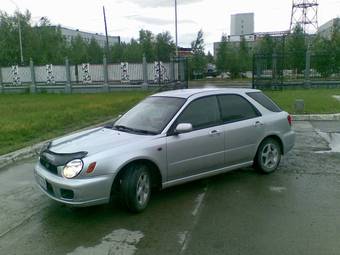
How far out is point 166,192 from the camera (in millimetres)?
5324

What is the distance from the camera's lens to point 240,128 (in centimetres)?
563

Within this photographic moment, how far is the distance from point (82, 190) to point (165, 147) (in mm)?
1251

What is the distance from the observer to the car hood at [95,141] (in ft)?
14.7

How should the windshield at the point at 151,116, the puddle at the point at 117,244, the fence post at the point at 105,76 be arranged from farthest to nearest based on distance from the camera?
1. the fence post at the point at 105,76
2. the windshield at the point at 151,116
3. the puddle at the point at 117,244

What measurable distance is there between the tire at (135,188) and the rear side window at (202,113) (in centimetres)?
99

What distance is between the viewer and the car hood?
4473 millimetres

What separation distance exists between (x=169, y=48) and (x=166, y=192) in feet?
146

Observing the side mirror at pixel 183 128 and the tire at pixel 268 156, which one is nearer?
the side mirror at pixel 183 128

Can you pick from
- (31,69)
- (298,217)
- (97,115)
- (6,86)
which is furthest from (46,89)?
(298,217)

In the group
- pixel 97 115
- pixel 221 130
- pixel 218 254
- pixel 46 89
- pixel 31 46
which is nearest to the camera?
pixel 218 254

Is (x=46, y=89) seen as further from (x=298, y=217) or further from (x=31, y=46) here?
(x=298, y=217)

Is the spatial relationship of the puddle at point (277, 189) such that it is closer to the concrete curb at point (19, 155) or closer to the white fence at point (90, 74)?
the concrete curb at point (19, 155)

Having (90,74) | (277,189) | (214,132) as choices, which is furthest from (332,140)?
(90,74)

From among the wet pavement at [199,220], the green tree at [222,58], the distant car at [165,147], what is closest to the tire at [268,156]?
the distant car at [165,147]
